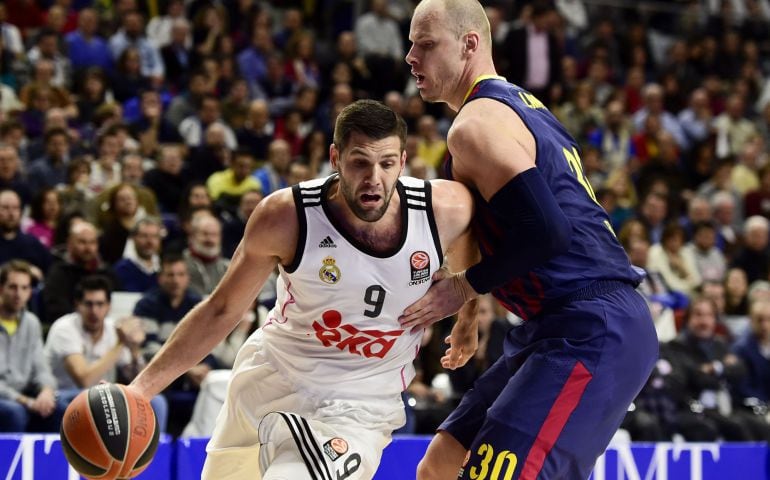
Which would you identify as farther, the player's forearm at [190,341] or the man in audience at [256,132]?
the man in audience at [256,132]

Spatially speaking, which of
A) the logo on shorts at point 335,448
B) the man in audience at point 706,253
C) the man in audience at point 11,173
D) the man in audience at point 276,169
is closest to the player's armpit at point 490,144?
the logo on shorts at point 335,448

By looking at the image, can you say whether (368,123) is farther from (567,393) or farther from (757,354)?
(757,354)

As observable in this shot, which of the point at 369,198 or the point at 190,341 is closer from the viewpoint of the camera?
the point at 369,198

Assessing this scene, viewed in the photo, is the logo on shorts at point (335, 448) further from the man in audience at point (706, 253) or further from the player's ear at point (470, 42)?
the man in audience at point (706, 253)

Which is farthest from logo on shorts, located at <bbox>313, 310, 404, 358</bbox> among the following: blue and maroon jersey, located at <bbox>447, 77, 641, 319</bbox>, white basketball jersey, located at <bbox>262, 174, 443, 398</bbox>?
blue and maroon jersey, located at <bbox>447, 77, 641, 319</bbox>

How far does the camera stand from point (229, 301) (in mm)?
4383

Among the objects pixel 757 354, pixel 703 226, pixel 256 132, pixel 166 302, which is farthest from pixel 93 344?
pixel 703 226

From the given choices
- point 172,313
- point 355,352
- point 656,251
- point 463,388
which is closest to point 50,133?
point 172,313

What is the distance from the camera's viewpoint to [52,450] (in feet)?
21.5

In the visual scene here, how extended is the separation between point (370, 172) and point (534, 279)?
0.72 metres

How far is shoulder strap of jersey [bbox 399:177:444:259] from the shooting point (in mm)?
4363

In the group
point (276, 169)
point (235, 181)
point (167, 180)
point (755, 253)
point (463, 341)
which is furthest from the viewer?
point (755, 253)

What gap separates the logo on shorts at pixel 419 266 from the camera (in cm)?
433

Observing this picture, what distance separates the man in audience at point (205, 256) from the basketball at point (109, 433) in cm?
502
